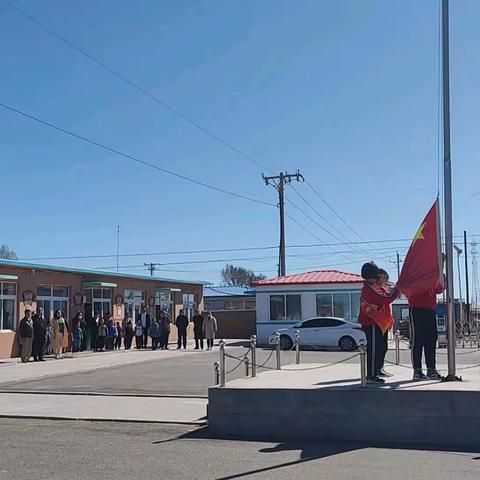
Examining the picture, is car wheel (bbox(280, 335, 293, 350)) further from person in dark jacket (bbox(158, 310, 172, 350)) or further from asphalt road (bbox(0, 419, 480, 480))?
asphalt road (bbox(0, 419, 480, 480))

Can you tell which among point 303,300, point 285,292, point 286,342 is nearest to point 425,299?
point 286,342

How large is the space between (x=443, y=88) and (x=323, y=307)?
2558cm

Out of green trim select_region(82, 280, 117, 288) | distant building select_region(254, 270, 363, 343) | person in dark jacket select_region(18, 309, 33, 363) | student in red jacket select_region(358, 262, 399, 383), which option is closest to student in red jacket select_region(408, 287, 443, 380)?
student in red jacket select_region(358, 262, 399, 383)

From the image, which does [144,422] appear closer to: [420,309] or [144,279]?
[420,309]

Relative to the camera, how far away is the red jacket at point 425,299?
411 inches

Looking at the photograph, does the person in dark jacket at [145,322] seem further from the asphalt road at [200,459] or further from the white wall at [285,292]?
the asphalt road at [200,459]

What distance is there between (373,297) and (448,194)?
1.89 metres

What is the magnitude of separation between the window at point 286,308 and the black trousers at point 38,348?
579 inches

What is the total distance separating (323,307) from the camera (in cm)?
3559

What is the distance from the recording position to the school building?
2520 cm

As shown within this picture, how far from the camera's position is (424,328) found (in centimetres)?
1039

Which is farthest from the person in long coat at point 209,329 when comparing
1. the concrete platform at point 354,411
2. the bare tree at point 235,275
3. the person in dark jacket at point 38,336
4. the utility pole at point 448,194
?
the bare tree at point 235,275

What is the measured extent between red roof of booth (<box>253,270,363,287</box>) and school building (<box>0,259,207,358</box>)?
5.06 m

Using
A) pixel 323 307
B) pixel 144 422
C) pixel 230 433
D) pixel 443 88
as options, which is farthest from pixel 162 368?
pixel 323 307
